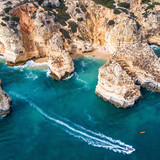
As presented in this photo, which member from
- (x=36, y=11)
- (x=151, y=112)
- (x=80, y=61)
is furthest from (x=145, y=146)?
(x=36, y=11)

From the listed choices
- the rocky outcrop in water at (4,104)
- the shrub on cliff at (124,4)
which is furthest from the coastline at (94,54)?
the rocky outcrop in water at (4,104)

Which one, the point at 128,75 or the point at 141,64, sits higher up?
Result: the point at 141,64

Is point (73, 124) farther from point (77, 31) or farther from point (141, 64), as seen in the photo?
point (77, 31)

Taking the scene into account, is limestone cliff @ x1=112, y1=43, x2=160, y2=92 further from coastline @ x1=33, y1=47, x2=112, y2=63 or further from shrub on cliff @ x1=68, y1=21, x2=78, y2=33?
shrub on cliff @ x1=68, y1=21, x2=78, y2=33

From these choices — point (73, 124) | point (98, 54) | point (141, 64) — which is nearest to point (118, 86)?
point (141, 64)

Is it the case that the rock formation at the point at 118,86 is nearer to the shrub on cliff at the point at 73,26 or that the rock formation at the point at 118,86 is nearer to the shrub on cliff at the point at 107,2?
the shrub on cliff at the point at 73,26

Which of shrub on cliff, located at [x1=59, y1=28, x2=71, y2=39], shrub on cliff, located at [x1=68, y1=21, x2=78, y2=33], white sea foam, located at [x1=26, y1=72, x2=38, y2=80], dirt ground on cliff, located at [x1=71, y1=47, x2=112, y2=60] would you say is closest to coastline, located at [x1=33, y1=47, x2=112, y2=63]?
dirt ground on cliff, located at [x1=71, y1=47, x2=112, y2=60]
